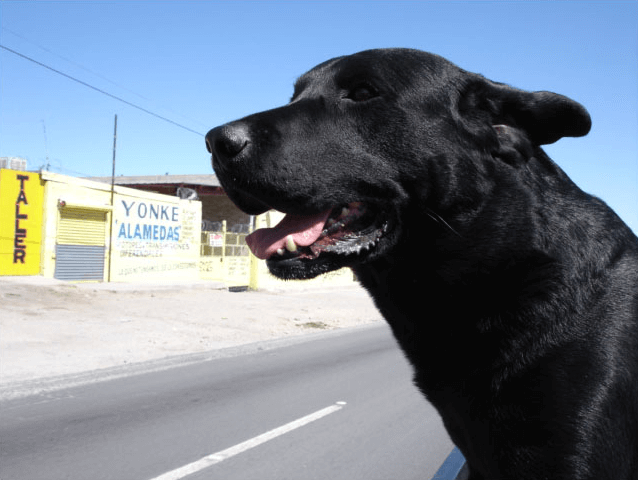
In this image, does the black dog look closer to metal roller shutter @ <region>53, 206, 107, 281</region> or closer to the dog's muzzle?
the dog's muzzle

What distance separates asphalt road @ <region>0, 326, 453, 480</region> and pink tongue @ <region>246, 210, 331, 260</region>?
271 cm

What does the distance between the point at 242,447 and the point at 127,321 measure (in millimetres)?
8088

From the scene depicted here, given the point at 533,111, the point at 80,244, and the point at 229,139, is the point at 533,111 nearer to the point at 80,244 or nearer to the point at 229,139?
the point at 229,139

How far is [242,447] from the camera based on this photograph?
4.83 meters

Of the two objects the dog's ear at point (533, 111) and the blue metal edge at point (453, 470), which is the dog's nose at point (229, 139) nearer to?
the dog's ear at point (533, 111)

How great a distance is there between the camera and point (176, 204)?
2173cm

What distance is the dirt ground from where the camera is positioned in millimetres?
8641

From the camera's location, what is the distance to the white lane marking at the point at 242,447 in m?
4.25

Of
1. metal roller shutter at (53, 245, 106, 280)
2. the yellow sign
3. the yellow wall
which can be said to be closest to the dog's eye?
the yellow sign

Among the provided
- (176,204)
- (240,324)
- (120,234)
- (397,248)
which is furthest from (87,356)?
(176,204)

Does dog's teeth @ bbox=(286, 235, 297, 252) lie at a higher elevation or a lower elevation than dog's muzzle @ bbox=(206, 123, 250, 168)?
lower

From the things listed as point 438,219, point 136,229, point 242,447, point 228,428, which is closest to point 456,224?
point 438,219

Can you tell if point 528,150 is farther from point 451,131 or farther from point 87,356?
point 87,356

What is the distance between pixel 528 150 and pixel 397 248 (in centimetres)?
55
